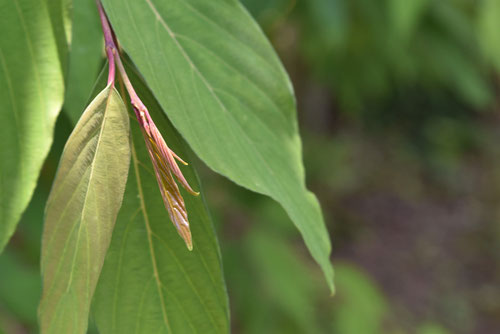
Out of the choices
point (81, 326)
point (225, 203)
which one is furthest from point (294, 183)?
point (225, 203)

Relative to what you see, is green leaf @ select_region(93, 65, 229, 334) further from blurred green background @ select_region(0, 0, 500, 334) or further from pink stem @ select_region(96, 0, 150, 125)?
blurred green background @ select_region(0, 0, 500, 334)

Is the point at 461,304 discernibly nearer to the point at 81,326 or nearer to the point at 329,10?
the point at 329,10

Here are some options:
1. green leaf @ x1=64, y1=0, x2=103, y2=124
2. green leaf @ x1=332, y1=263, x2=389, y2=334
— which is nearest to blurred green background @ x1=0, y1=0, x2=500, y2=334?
green leaf @ x1=332, y1=263, x2=389, y2=334

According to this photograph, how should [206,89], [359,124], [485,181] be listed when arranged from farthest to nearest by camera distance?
[359,124], [485,181], [206,89]

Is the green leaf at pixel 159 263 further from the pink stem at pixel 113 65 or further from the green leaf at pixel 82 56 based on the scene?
the green leaf at pixel 82 56

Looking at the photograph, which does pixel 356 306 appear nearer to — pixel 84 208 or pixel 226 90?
pixel 226 90
